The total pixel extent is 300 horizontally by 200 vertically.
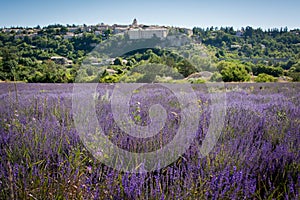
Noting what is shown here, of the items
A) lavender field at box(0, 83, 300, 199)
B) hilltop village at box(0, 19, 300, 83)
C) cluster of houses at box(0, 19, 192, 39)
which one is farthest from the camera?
hilltop village at box(0, 19, 300, 83)

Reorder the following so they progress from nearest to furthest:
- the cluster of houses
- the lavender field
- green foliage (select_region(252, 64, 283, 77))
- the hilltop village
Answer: the lavender field, the cluster of houses, the hilltop village, green foliage (select_region(252, 64, 283, 77))

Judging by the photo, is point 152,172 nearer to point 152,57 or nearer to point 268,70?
point 152,57

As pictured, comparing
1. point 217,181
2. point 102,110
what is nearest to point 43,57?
point 102,110

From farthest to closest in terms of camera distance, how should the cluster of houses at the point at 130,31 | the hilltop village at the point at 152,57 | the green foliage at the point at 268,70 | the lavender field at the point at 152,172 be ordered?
the green foliage at the point at 268,70 → the hilltop village at the point at 152,57 → the cluster of houses at the point at 130,31 → the lavender field at the point at 152,172

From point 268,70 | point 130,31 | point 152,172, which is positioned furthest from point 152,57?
point 268,70

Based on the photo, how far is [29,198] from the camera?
1341 millimetres

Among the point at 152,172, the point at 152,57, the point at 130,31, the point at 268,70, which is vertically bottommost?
the point at 268,70

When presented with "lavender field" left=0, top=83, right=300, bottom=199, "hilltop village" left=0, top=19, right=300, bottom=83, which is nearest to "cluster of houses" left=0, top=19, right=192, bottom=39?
"hilltop village" left=0, top=19, right=300, bottom=83

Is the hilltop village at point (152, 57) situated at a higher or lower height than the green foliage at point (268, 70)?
higher

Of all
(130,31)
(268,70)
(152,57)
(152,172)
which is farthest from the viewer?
(268,70)

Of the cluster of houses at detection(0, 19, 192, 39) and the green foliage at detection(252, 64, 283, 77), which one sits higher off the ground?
the cluster of houses at detection(0, 19, 192, 39)

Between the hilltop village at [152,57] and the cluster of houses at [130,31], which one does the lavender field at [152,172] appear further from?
the cluster of houses at [130,31]

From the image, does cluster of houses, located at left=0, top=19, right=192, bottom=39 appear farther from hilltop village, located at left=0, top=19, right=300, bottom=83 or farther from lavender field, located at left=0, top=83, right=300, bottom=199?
lavender field, located at left=0, top=83, right=300, bottom=199

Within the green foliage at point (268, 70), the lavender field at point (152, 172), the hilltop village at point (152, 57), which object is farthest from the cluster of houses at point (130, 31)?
the green foliage at point (268, 70)
